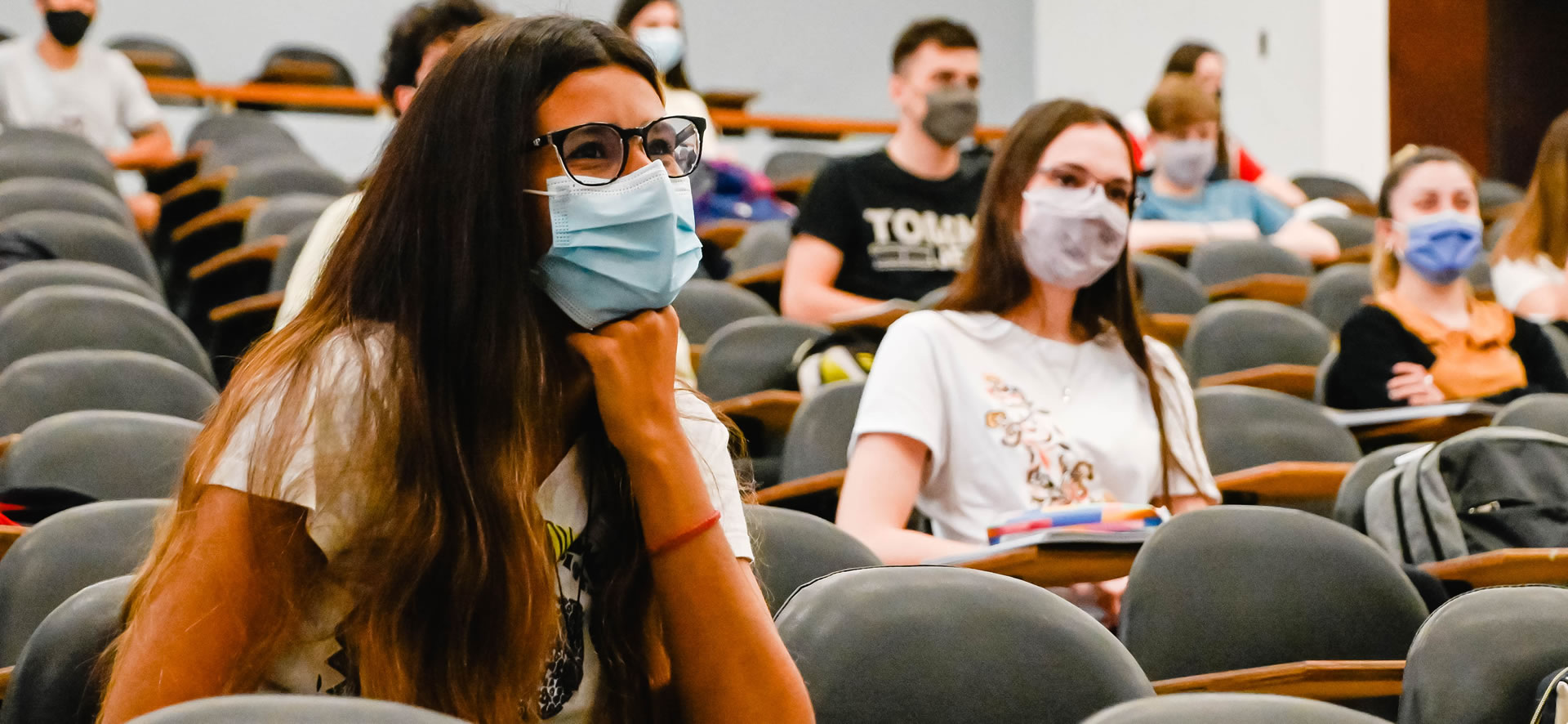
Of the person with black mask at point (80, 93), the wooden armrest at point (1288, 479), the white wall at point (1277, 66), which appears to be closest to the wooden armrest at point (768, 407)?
the wooden armrest at point (1288, 479)

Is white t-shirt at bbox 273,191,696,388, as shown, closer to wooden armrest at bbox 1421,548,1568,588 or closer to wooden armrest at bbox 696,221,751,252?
wooden armrest at bbox 1421,548,1568,588

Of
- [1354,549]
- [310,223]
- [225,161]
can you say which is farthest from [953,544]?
[225,161]

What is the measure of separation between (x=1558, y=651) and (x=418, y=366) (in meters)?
1.10

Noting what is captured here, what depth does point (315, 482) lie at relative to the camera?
1026 mm

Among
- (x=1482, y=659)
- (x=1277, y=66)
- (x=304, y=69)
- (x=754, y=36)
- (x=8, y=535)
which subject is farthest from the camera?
(x=754, y=36)

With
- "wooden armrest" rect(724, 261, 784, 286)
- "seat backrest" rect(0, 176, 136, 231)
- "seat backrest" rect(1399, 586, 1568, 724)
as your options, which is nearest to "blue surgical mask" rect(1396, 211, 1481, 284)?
"wooden armrest" rect(724, 261, 784, 286)

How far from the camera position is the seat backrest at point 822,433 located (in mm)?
2490

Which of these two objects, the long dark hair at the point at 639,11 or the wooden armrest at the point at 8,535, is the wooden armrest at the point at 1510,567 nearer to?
the wooden armrest at the point at 8,535

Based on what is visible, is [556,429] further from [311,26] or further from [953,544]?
[311,26]

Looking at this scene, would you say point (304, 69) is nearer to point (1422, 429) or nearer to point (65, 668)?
point (1422, 429)

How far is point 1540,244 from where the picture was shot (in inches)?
148

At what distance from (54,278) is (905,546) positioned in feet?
5.88

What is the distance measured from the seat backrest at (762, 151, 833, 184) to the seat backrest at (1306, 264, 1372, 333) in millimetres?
2380

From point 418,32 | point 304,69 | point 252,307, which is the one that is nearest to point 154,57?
point 304,69
